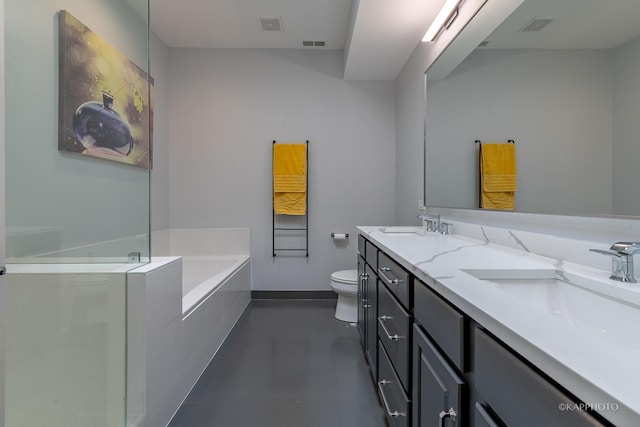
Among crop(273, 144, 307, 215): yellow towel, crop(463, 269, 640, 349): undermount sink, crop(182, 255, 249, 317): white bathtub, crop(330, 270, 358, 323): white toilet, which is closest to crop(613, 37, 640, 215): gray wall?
→ crop(463, 269, 640, 349): undermount sink

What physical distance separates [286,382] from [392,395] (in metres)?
0.74

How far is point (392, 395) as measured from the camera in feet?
4.11

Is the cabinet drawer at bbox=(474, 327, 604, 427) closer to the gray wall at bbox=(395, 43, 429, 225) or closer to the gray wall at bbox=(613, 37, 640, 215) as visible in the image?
the gray wall at bbox=(613, 37, 640, 215)

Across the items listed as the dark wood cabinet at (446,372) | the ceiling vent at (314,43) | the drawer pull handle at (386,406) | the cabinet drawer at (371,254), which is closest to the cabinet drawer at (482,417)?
the dark wood cabinet at (446,372)

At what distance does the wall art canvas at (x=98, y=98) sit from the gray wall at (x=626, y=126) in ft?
6.45

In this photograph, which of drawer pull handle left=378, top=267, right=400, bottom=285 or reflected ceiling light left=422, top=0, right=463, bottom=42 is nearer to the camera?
drawer pull handle left=378, top=267, right=400, bottom=285

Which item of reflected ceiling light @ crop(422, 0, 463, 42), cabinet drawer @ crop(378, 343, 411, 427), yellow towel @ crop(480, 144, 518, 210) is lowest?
cabinet drawer @ crop(378, 343, 411, 427)

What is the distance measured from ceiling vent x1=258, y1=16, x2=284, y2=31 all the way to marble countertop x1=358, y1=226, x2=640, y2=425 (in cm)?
239

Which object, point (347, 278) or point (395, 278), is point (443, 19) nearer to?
point (395, 278)

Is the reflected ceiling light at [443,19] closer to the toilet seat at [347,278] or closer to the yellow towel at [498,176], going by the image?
the yellow towel at [498,176]

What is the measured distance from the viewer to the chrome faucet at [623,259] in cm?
77

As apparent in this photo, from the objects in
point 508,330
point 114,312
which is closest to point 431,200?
point 508,330

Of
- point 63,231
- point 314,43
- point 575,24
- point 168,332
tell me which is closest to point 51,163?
point 63,231

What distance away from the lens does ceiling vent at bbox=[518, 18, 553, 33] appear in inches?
46.3
